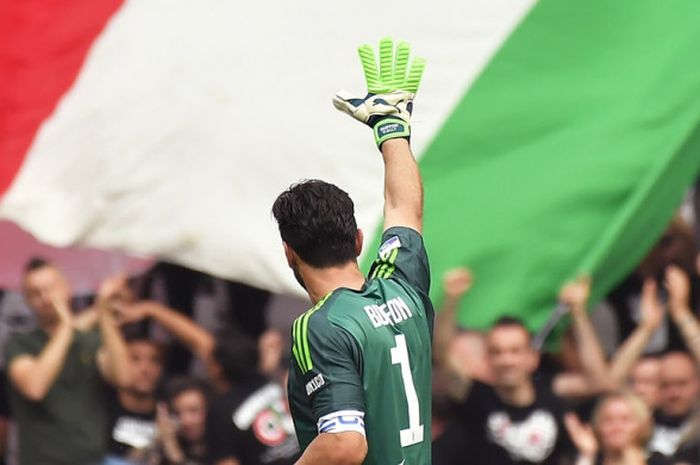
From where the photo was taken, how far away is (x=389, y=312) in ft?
15.6

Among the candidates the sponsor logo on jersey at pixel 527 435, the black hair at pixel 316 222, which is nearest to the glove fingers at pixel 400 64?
the black hair at pixel 316 222

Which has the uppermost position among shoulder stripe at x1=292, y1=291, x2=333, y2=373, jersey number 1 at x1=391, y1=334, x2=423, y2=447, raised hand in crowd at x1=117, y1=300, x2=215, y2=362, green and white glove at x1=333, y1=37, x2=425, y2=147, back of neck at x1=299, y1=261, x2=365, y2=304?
green and white glove at x1=333, y1=37, x2=425, y2=147

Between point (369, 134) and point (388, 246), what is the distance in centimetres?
363

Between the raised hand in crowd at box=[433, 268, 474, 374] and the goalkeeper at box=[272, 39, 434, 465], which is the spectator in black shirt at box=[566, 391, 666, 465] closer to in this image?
the raised hand in crowd at box=[433, 268, 474, 374]

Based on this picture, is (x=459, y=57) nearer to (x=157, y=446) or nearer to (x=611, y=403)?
(x=611, y=403)

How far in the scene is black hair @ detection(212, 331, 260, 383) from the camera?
349 inches

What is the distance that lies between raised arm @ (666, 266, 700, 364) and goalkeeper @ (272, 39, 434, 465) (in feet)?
12.9

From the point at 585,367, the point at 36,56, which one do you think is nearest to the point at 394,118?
the point at 585,367

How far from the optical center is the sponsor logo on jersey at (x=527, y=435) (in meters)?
8.41

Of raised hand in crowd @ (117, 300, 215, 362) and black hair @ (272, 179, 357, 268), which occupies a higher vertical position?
raised hand in crowd @ (117, 300, 215, 362)

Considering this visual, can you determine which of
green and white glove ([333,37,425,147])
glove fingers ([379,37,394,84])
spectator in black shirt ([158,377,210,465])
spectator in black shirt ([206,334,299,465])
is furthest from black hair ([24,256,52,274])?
glove fingers ([379,37,394,84])

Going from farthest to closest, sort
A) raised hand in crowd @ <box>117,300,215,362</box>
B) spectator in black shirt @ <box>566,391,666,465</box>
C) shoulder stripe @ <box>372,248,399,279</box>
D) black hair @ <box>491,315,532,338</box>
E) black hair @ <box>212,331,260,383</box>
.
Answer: raised hand in crowd @ <box>117,300,215,362</box> → black hair @ <box>212,331,260,383</box> → spectator in black shirt @ <box>566,391,666,465</box> → black hair @ <box>491,315,532,338</box> → shoulder stripe @ <box>372,248,399,279</box>

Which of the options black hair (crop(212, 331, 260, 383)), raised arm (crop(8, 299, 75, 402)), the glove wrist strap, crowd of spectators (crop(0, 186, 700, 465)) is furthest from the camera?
raised arm (crop(8, 299, 75, 402))

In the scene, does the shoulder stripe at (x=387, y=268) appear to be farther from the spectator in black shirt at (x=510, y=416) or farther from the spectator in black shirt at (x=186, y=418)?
the spectator in black shirt at (x=186, y=418)
